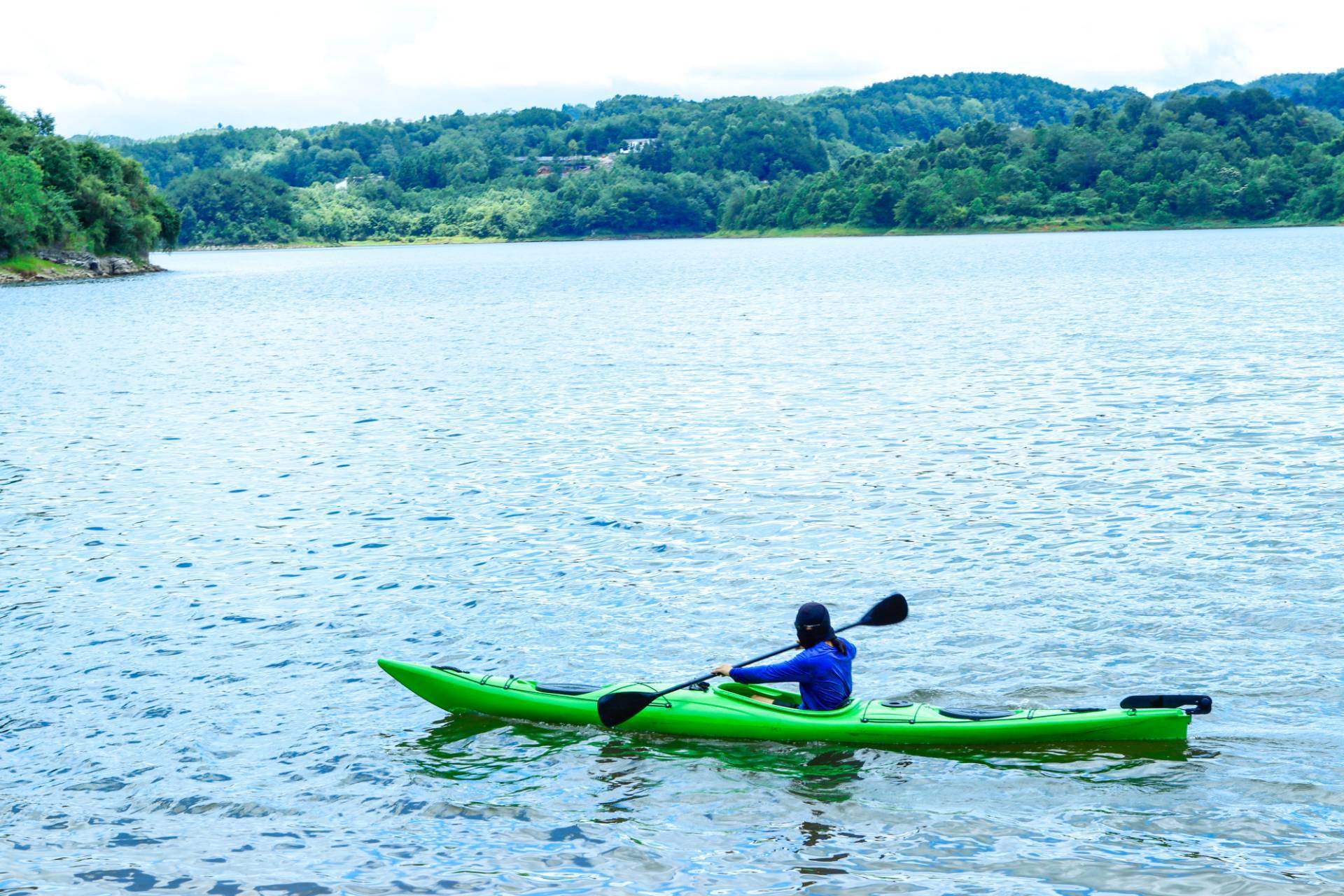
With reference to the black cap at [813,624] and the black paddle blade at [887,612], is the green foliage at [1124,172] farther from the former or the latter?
the black cap at [813,624]

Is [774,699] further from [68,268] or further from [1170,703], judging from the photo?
[68,268]

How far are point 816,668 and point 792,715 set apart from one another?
1.90ft

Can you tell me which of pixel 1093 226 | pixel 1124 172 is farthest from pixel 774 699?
pixel 1093 226

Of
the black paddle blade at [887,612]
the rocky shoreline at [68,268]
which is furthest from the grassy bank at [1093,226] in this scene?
the black paddle blade at [887,612]

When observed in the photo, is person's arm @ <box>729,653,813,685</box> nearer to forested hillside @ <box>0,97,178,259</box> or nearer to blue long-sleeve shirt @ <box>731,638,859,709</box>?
blue long-sleeve shirt @ <box>731,638,859,709</box>

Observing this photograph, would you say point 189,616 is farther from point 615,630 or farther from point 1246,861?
point 1246,861

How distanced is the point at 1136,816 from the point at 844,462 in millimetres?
15932

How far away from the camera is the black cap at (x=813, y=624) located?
11.9m

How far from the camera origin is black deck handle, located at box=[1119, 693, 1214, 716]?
11523 millimetres

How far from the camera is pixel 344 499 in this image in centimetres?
2452

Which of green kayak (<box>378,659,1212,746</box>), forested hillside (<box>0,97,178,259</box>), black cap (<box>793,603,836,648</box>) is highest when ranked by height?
forested hillside (<box>0,97,178,259</box>)

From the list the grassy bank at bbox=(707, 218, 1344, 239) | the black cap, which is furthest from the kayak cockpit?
the grassy bank at bbox=(707, 218, 1344, 239)

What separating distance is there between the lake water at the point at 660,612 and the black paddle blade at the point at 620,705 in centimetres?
38

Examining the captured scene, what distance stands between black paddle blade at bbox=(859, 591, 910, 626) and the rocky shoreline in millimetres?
98623
